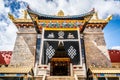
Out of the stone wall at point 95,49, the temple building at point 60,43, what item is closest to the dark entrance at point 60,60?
the temple building at point 60,43

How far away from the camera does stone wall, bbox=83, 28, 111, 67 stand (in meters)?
15.4

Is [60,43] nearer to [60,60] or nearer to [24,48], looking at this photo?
[60,60]

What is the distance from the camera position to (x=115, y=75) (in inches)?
450

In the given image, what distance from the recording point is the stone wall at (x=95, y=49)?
1541 centimetres

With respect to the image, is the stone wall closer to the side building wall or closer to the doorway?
the doorway

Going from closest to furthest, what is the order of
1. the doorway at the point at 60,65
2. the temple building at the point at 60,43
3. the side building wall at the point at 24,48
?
the temple building at the point at 60,43 < the side building wall at the point at 24,48 < the doorway at the point at 60,65

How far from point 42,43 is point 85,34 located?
4.74m

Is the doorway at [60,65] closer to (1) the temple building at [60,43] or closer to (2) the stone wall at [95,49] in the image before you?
(1) the temple building at [60,43]

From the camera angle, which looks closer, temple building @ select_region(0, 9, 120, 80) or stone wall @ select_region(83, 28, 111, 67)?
temple building @ select_region(0, 9, 120, 80)

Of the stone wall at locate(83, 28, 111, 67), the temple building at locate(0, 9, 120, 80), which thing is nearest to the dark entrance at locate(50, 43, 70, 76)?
the temple building at locate(0, 9, 120, 80)

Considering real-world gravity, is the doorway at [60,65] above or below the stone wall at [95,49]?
below

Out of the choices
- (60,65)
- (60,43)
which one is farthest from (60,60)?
(60,43)

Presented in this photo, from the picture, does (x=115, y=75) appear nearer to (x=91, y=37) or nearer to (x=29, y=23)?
(x=91, y=37)

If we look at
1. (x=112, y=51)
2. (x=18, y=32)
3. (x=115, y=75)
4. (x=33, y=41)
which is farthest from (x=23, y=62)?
(x=112, y=51)
